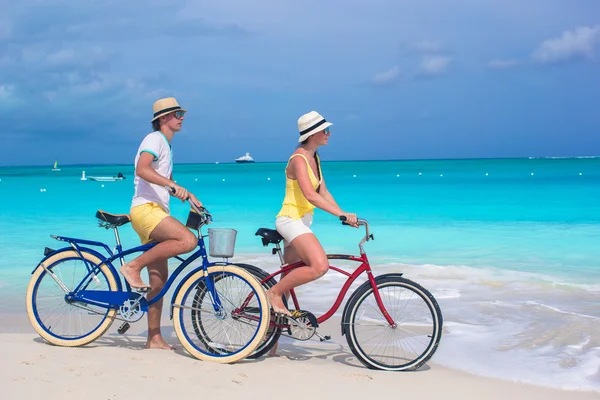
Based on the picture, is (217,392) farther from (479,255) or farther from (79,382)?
(479,255)

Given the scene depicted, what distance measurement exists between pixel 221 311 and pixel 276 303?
39 cm

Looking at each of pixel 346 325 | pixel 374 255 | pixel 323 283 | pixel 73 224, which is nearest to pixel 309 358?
pixel 346 325

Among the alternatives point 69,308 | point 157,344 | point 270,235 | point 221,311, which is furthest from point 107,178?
point 270,235

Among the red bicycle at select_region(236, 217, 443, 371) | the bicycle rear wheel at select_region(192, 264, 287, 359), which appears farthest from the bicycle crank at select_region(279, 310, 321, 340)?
the bicycle rear wheel at select_region(192, 264, 287, 359)

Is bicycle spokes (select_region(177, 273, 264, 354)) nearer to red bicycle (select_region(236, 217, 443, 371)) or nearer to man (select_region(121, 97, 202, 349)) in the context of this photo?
red bicycle (select_region(236, 217, 443, 371))

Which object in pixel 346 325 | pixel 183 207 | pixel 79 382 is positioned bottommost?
pixel 79 382

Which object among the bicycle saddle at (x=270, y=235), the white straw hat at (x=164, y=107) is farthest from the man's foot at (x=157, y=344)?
the white straw hat at (x=164, y=107)

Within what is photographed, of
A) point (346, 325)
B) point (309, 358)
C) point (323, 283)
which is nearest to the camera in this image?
point (346, 325)

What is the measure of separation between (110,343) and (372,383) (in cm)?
218

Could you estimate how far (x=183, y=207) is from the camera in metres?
28.1

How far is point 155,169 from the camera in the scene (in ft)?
16.0

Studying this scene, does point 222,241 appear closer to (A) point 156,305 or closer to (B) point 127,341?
(A) point 156,305

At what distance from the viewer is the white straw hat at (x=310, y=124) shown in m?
4.71

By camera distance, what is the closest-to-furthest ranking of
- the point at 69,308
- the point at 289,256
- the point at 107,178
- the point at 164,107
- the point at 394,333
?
the point at 289,256 → the point at 164,107 → the point at 394,333 → the point at 69,308 → the point at 107,178
